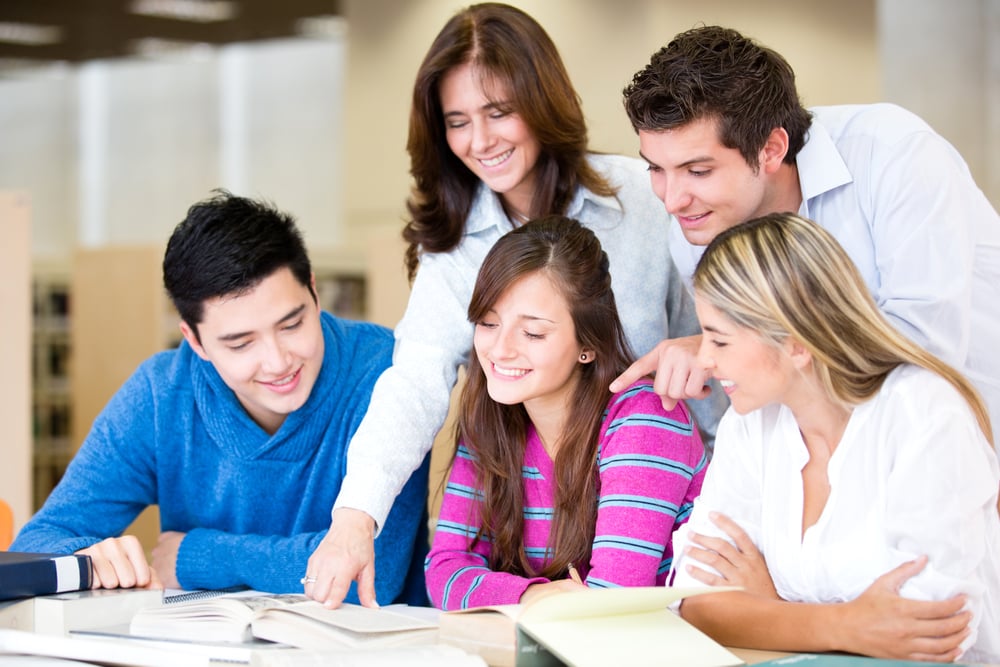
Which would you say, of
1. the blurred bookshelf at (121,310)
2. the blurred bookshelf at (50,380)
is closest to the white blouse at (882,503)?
the blurred bookshelf at (121,310)

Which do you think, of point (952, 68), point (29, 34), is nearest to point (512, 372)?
point (952, 68)

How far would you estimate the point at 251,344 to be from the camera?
81.0 inches

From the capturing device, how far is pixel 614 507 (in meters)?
1.75

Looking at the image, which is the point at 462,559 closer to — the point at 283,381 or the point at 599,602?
the point at 283,381

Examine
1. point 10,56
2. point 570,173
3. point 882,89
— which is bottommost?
point 570,173

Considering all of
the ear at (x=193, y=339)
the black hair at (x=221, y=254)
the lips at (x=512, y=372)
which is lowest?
the lips at (x=512, y=372)

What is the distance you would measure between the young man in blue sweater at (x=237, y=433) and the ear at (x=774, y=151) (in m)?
0.84

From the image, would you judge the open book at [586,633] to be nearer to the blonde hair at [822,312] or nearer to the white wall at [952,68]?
the blonde hair at [822,312]

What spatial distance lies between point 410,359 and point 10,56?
1085cm

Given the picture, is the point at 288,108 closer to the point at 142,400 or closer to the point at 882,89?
the point at 882,89

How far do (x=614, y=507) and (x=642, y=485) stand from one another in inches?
2.2

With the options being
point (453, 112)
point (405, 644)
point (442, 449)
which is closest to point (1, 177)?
point (442, 449)

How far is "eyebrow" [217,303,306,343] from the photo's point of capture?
203 cm

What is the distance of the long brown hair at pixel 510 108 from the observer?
206 cm
